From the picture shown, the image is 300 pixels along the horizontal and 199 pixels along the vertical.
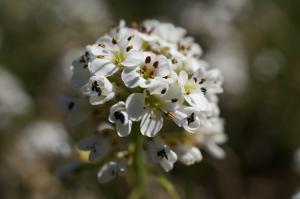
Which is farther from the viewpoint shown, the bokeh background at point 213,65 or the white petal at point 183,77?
the bokeh background at point 213,65

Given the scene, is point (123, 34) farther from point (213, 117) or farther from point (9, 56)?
point (9, 56)

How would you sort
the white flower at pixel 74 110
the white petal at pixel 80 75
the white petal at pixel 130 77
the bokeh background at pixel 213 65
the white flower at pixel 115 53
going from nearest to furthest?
the white petal at pixel 130 77 < the white flower at pixel 115 53 < the white petal at pixel 80 75 < the white flower at pixel 74 110 < the bokeh background at pixel 213 65

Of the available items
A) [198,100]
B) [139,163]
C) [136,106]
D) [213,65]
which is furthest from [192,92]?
[213,65]

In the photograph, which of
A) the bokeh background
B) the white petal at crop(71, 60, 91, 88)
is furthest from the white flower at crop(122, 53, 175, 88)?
the bokeh background

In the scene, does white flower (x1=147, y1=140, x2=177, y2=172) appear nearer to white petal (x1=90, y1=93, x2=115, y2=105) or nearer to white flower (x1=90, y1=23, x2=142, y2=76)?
white petal (x1=90, y1=93, x2=115, y2=105)

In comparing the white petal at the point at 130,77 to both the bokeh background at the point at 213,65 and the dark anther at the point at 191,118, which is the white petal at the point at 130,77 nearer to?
the dark anther at the point at 191,118

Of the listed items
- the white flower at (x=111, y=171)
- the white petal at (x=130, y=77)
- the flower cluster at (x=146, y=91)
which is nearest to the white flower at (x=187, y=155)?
the flower cluster at (x=146, y=91)

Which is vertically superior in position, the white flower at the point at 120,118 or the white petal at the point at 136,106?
the white petal at the point at 136,106
